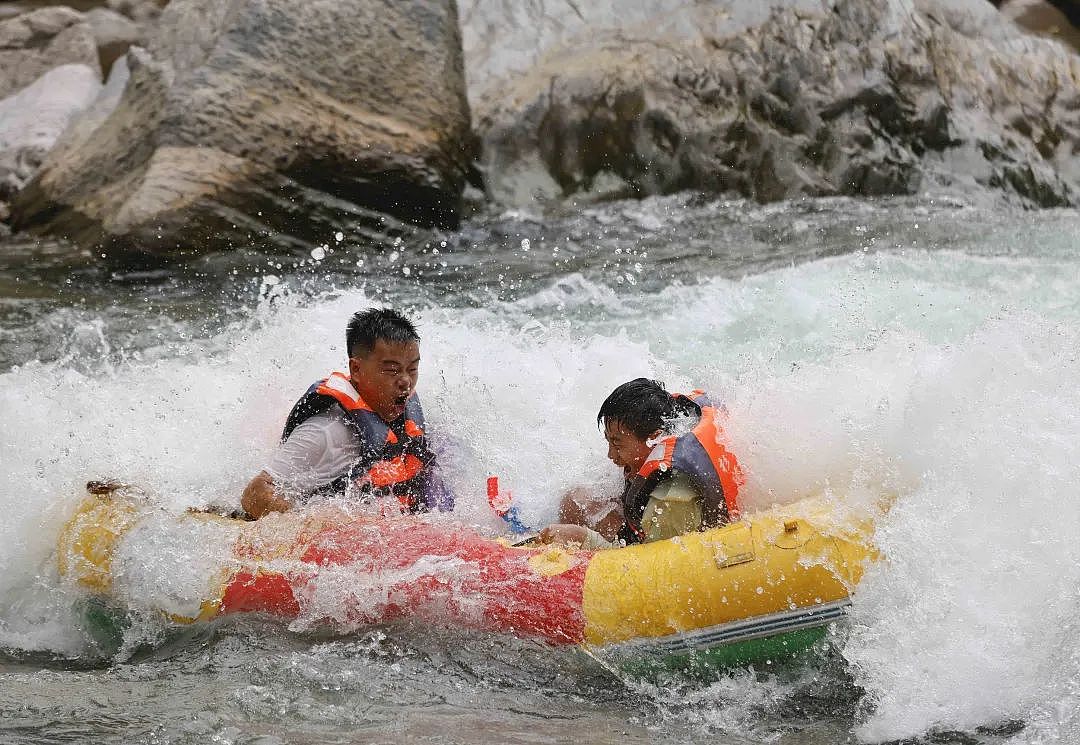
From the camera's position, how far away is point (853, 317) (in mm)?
6582

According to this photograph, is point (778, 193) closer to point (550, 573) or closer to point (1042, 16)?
point (1042, 16)

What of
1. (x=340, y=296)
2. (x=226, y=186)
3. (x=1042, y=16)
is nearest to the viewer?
(x=340, y=296)

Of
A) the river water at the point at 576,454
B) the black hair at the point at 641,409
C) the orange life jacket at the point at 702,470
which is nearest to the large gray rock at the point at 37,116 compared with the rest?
the river water at the point at 576,454

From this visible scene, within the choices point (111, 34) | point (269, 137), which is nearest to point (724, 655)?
point (269, 137)

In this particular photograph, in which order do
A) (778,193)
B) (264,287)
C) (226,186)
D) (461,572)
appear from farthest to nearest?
1. (778,193)
2. (226,186)
3. (264,287)
4. (461,572)

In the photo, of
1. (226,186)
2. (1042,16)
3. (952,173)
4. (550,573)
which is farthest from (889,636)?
(1042,16)

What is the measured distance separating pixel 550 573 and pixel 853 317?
3508 mm

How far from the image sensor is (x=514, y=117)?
8781mm

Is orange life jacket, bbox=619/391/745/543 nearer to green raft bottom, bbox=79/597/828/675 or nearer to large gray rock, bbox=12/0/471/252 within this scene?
green raft bottom, bbox=79/597/828/675

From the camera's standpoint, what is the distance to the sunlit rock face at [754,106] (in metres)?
8.74

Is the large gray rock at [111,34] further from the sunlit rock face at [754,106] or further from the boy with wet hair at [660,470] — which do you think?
the boy with wet hair at [660,470]

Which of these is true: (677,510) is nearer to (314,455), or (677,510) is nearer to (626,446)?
(626,446)

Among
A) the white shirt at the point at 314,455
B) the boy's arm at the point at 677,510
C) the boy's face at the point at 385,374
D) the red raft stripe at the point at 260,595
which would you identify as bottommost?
the red raft stripe at the point at 260,595

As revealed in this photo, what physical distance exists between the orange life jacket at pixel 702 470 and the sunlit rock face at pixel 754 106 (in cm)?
505
